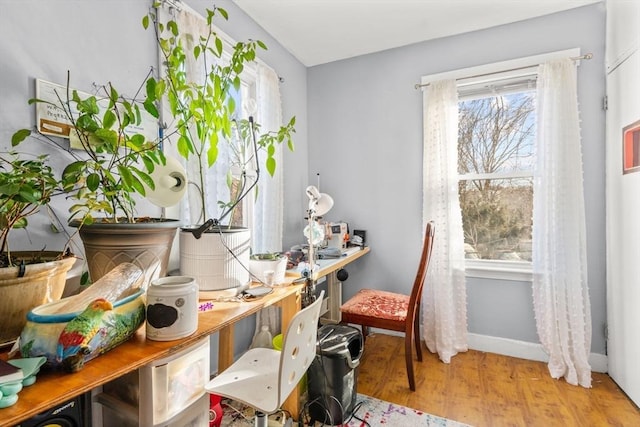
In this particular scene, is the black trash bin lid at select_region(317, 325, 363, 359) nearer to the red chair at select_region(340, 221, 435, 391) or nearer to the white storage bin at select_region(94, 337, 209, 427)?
the red chair at select_region(340, 221, 435, 391)

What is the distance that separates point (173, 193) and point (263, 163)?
3.47 feet

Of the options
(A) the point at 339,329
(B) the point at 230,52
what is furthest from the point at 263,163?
(A) the point at 339,329

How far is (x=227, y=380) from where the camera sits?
1072mm

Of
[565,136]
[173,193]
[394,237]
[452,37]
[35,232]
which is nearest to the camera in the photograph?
[35,232]

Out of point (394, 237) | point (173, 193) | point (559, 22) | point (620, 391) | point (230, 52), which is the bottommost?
point (620, 391)

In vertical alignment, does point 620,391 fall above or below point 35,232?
below

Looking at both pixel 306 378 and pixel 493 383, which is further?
pixel 493 383

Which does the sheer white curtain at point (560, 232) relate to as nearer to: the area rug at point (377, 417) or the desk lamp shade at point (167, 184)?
the area rug at point (377, 417)

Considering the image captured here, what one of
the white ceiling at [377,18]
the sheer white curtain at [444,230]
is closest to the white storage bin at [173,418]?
the sheer white curtain at [444,230]

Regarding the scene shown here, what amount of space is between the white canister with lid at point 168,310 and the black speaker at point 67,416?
285 mm

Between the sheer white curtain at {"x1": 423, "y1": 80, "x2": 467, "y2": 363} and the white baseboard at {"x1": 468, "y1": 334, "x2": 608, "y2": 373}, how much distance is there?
14 cm

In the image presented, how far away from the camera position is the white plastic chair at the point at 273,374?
941 millimetres

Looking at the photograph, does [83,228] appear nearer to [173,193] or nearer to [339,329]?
[173,193]

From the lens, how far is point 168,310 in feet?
2.63
